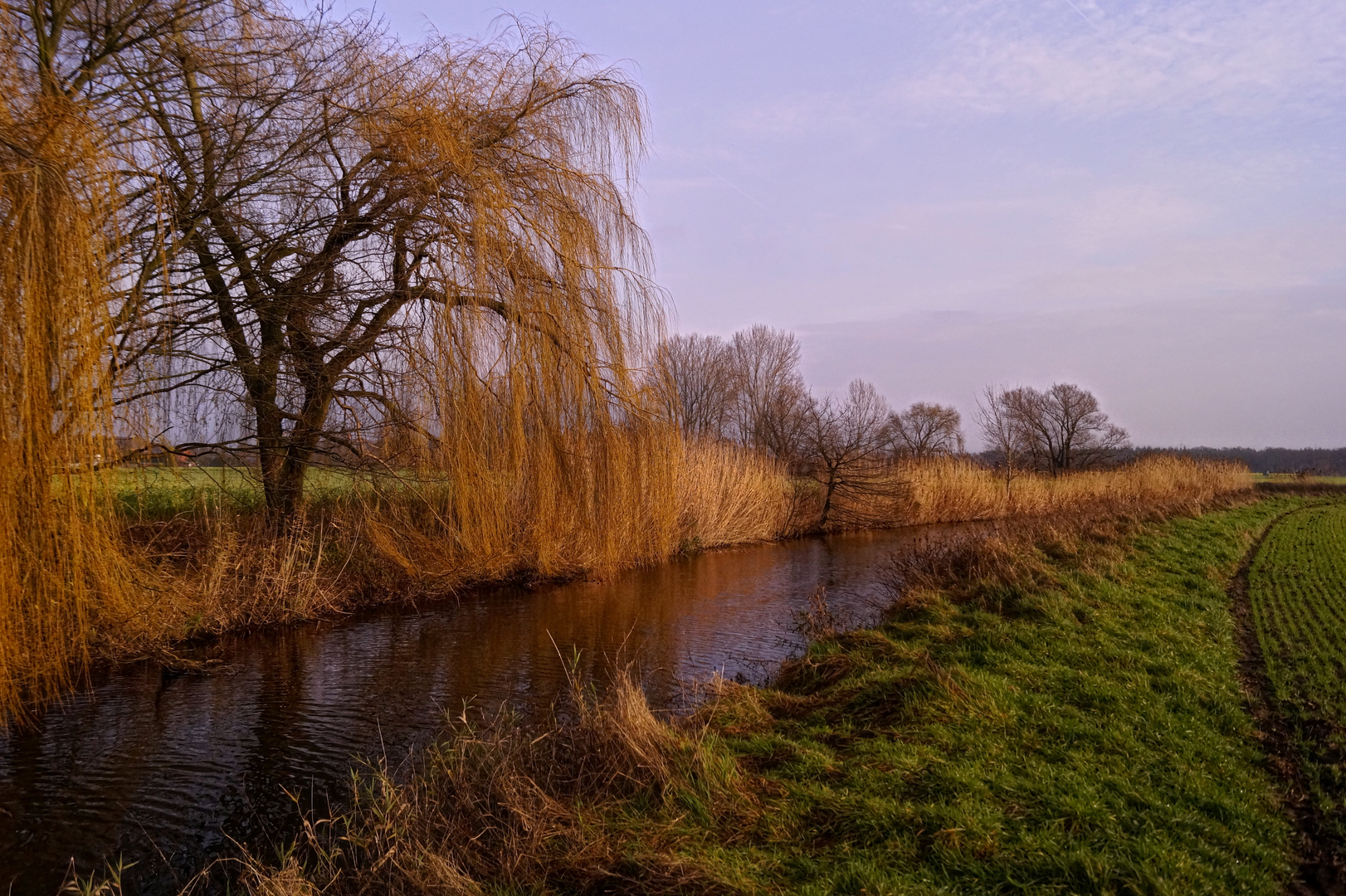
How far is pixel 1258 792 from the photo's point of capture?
4.24 metres

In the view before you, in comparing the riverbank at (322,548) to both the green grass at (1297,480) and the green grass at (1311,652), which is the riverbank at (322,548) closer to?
the green grass at (1311,652)

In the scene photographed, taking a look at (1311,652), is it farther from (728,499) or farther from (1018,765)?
(728,499)

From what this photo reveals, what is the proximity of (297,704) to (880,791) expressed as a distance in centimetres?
565

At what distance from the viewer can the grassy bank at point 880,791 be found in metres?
3.60

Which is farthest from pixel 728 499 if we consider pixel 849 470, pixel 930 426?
pixel 930 426

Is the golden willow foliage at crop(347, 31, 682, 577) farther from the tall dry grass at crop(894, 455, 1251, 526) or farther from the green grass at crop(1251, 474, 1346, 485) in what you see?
the green grass at crop(1251, 474, 1346, 485)

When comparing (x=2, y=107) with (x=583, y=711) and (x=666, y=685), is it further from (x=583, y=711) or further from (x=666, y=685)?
(x=666, y=685)

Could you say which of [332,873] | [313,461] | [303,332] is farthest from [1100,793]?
[313,461]

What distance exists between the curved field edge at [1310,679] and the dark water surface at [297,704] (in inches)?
172

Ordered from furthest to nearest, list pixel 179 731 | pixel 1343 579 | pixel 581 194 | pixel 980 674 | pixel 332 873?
pixel 1343 579 → pixel 581 194 → pixel 179 731 → pixel 980 674 → pixel 332 873

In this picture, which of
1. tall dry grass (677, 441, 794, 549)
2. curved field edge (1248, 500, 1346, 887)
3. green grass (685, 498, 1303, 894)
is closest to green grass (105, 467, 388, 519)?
green grass (685, 498, 1303, 894)

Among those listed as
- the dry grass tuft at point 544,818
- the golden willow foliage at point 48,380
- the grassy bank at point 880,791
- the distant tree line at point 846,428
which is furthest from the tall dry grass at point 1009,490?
the golden willow foliage at point 48,380

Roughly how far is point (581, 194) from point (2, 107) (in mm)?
4402

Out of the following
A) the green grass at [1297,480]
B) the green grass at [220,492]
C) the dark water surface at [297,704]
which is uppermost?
the green grass at [220,492]
